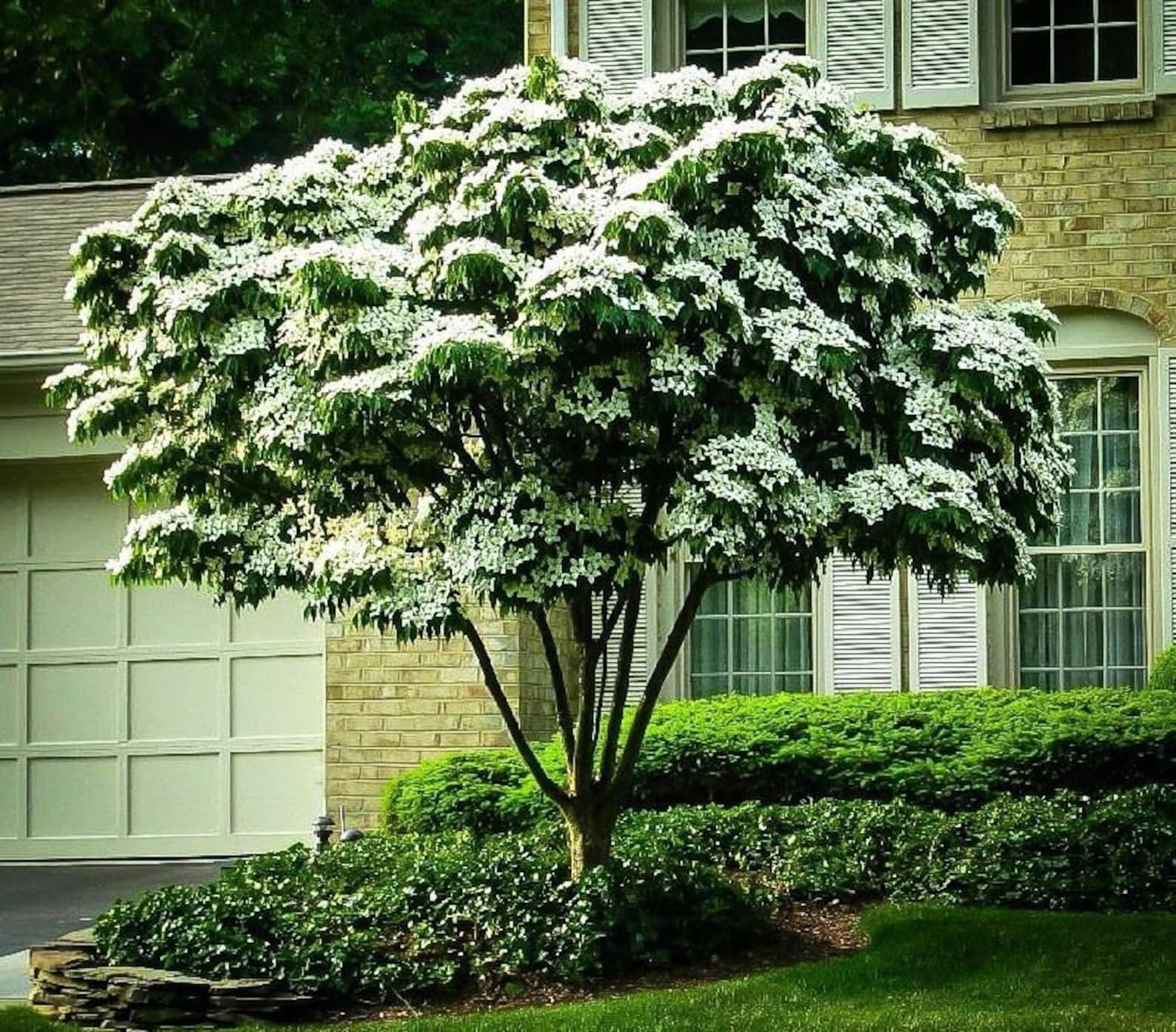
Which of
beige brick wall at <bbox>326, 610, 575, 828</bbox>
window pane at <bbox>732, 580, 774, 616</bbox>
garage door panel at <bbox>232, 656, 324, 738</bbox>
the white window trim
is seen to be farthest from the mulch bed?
the white window trim

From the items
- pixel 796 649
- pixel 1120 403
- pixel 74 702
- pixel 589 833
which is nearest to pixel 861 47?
pixel 1120 403

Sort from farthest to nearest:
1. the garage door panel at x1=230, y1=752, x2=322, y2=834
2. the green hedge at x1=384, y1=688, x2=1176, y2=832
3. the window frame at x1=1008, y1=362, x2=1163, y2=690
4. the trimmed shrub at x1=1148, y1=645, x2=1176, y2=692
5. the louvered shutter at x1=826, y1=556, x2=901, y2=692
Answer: the garage door panel at x1=230, y1=752, x2=322, y2=834 → the louvered shutter at x1=826, y1=556, x2=901, y2=692 → the window frame at x1=1008, y1=362, x2=1163, y2=690 → the trimmed shrub at x1=1148, y1=645, x2=1176, y2=692 → the green hedge at x1=384, y1=688, x2=1176, y2=832

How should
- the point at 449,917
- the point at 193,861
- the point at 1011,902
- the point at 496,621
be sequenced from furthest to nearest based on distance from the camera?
the point at 193,861
the point at 496,621
the point at 1011,902
the point at 449,917

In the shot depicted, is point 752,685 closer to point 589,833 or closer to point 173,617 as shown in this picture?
point 173,617

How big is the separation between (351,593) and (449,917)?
1.52m

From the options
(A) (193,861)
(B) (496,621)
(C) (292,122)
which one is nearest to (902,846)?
(B) (496,621)

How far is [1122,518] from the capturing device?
13.3 m

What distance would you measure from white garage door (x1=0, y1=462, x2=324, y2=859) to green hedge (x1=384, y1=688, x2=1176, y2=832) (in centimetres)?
178

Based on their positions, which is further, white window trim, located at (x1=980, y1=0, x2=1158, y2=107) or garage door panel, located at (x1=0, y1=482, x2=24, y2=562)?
garage door panel, located at (x1=0, y1=482, x2=24, y2=562)

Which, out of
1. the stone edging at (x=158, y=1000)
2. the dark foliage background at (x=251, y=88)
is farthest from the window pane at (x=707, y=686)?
the dark foliage background at (x=251, y=88)

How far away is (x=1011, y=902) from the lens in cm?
996

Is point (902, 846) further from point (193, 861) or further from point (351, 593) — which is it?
point (193, 861)

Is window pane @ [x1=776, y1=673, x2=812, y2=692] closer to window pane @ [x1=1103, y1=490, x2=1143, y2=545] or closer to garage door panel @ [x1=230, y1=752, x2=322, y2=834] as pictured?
window pane @ [x1=1103, y1=490, x2=1143, y2=545]

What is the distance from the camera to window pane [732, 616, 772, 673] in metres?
13.6
